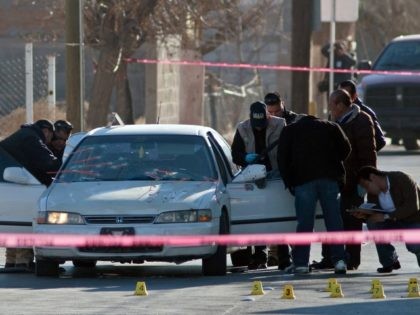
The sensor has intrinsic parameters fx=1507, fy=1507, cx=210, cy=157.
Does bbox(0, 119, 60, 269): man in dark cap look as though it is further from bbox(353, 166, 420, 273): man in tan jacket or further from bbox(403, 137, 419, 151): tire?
bbox(403, 137, 419, 151): tire

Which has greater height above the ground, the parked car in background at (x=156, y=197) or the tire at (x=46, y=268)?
the parked car in background at (x=156, y=197)

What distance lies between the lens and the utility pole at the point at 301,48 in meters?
26.6

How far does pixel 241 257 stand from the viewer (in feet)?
50.3

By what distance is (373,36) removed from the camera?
173ft

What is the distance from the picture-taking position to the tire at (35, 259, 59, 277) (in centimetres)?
1382

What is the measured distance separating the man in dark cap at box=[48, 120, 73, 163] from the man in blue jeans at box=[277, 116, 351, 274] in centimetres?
257

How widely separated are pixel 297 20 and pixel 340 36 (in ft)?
47.8

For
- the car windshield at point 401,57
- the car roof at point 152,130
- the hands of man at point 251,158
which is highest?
the car windshield at point 401,57

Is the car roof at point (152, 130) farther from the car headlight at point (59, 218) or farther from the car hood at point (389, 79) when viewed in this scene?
the car hood at point (389, 79)

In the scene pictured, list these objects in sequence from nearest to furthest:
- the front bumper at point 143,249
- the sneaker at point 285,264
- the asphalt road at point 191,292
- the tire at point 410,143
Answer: the asphalt road at point 191,292 → the front bumper at point 143,249 → the sneaker at point 285,264 → the tire at point 410,143

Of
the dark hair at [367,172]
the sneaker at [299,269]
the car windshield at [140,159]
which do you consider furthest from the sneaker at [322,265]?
the car windshield at [140,159]

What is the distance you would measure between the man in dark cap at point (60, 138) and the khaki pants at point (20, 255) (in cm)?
114

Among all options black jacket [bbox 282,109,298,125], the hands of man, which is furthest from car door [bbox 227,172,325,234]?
black jacket [bbox 282,109,298,125]

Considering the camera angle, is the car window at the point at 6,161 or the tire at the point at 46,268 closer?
the tire at the point at 46,268
